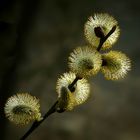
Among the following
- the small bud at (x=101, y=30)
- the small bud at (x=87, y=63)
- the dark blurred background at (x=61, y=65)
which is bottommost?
the dark blurred background at (x=61, y=65)

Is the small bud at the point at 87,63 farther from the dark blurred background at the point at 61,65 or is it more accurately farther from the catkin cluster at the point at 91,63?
the dark blurred background at the point at 61,65

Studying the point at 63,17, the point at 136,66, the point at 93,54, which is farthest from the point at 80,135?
the point at 93,54

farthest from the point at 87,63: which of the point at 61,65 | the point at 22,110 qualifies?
the point at 61,65

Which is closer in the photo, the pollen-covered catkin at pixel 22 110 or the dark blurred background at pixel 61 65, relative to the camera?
the pollen-covered catkin at pixel 22 110

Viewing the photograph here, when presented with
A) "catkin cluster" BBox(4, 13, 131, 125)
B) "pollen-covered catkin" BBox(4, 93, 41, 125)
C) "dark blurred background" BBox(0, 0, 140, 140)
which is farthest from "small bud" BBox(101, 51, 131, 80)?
"dark blurred background" BBox(0, 0, 140, 140)

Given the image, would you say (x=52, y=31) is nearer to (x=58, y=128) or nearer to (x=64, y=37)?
(x=64, y=37)

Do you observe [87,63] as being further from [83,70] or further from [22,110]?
[22,110]

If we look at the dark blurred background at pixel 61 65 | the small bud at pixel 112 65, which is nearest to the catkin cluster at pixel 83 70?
the small bud at pixel 112 65

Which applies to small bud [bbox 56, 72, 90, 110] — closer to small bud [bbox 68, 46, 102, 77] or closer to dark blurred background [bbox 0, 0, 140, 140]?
small bud [bbox 68, 46, 102, 77]
